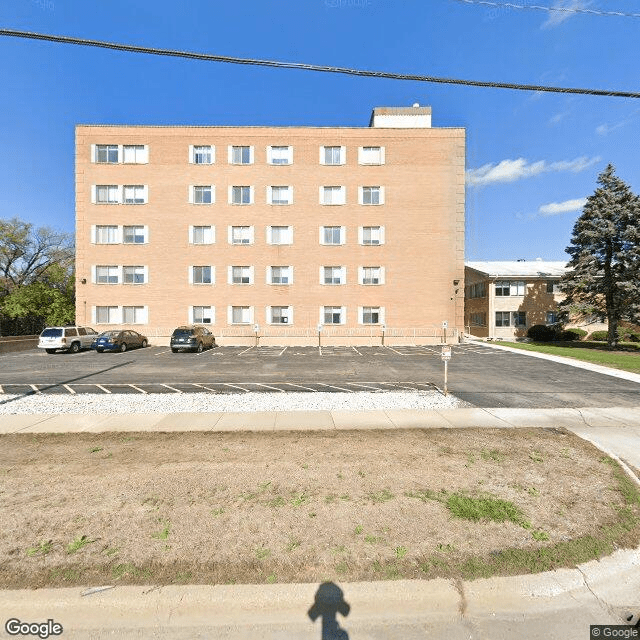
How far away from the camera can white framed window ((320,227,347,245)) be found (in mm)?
29984

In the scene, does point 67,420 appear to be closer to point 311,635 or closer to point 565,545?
point 311,635

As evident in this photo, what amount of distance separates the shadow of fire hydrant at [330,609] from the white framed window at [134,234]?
32.3 m

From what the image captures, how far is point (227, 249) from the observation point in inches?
1174

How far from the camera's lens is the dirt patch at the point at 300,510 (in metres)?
3.47

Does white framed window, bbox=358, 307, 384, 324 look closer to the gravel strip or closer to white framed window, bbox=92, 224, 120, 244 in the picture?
the gravel strip

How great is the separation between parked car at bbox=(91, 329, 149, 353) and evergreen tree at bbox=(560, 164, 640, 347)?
35.2m

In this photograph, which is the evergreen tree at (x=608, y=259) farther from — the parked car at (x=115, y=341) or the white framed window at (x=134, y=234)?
the white framed window at (x=134, y=234)

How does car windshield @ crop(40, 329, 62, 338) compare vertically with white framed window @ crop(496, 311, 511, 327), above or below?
below

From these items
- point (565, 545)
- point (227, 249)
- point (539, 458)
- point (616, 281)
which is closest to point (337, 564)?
point (565, 545)

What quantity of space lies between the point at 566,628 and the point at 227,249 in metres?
30.3

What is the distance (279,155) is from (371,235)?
1100cm

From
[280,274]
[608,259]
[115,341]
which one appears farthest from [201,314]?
[608,259]

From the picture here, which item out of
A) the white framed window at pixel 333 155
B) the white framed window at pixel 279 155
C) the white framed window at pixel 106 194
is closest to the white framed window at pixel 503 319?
the white framed window at pixel 333 155

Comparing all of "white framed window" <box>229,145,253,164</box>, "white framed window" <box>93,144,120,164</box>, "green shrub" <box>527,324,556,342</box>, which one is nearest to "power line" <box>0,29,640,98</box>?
"white framed window" <box>229,145,253,164</box>
